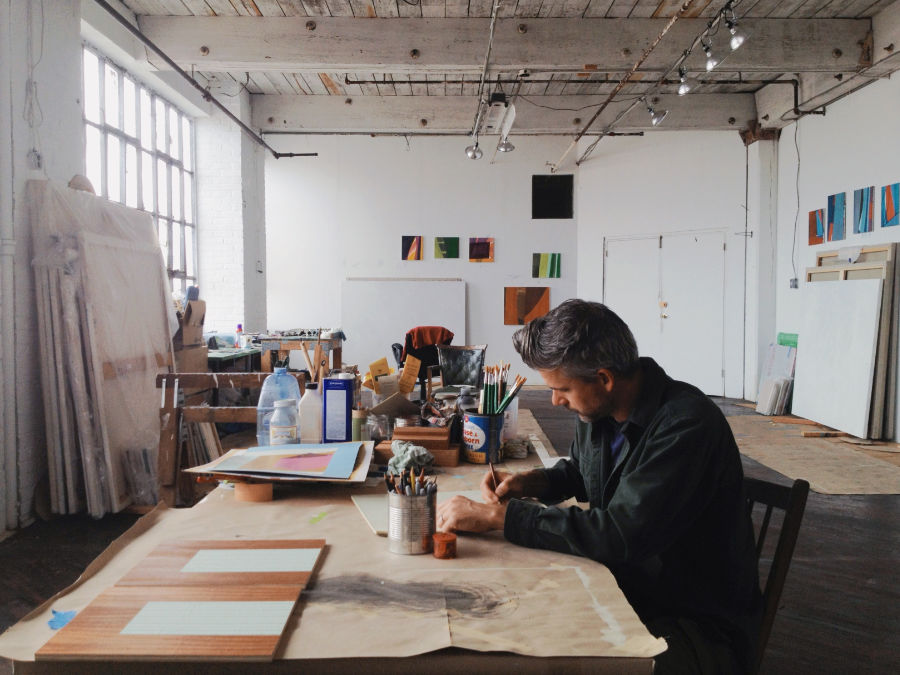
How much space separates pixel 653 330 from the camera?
901 cm

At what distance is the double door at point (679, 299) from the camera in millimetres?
8547

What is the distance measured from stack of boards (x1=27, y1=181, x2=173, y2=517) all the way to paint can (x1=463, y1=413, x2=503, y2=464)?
270cm

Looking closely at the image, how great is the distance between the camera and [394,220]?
9.93m

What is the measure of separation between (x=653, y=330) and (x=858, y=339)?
3.14m

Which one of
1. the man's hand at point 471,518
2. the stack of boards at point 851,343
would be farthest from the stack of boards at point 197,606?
the stack of boards at point 851,343

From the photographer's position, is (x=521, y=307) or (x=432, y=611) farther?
(x=521, y=307)

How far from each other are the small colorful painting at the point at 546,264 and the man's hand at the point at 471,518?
8856mm

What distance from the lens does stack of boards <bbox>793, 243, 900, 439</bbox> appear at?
581 cm

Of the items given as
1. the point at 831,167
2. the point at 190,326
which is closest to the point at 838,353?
the point at 831,167

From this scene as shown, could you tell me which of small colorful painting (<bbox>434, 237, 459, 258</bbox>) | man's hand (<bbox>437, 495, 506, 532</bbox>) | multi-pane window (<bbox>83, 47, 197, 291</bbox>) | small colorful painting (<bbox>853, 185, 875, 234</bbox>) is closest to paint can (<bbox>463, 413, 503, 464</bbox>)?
man's hand (<bbox>437, 495, 506, 532</bbox>)

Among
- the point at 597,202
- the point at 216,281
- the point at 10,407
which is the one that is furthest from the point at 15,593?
the point at 597,202

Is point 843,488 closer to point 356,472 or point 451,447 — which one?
point 451,447

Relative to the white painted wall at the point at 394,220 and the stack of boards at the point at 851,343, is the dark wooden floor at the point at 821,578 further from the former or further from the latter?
the white painted wall at the point at 394,220

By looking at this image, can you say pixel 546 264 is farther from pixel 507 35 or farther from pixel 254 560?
pixel 254 560
